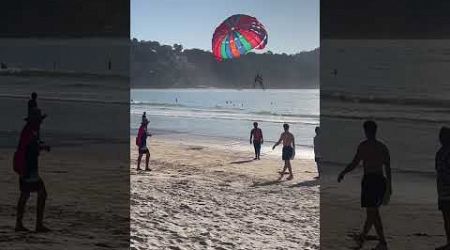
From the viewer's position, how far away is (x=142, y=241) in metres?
4.42

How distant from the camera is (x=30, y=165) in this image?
4.11 m

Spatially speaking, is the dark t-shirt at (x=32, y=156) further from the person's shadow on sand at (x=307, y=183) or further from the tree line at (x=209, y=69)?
the tree line at (x=209, y=69)

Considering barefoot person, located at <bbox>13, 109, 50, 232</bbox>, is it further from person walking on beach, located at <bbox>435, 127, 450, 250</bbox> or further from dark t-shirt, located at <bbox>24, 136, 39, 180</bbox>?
person walking on beach, located at <bbox>435, 127, 450, 250</bbox>

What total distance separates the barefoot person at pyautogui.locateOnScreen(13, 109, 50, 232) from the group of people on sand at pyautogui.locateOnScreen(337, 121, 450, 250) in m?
2.50

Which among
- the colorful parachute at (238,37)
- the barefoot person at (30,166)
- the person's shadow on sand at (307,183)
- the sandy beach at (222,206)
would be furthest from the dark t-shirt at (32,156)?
the colorful parachute at (238,37)

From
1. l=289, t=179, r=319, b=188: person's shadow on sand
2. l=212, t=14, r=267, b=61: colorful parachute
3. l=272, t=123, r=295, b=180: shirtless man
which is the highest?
l=212, t=14, r=267, b=61: colorful parachute

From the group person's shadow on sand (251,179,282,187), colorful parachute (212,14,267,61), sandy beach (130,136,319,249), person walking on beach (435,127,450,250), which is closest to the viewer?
person walking on beach (435,127,450,250)

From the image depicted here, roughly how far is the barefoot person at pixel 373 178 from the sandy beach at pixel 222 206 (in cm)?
74

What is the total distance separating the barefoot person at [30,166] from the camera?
4.08 m

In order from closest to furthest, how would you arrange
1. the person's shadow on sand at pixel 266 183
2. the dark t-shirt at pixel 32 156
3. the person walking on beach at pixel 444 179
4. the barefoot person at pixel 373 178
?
the person walking on beach at pixel 444 179 < the barefoot person at pixel 373 178 < the dark t-shirt at pixel 32 156 < the person's shadow on sand at pixel 266 183

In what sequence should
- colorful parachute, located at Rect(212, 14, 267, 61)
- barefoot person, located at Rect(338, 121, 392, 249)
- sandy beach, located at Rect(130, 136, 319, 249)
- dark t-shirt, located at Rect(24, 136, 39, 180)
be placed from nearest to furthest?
barefoot person, located at Rect(338, 121, 392, 249) < dark t-shirt, located at Rect(24, 136, 39, 180) < sandy beach, located at Rect(130, 136, 319, 249) < colorful parachute, located at Rect(212, 14, 267, 61)

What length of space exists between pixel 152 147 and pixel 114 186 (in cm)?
753

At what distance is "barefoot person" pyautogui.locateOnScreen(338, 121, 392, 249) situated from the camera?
3.96m

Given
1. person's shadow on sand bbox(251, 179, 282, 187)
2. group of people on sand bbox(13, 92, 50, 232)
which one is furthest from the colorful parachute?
group of people on sand bbox(13, 92, 50, 232)
